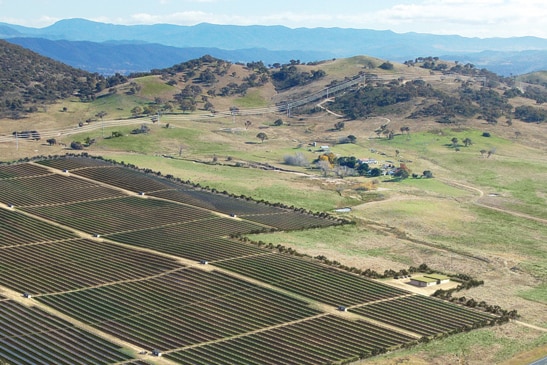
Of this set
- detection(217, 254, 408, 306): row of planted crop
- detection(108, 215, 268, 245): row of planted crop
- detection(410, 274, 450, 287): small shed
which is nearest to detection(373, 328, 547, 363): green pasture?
detection(217, 254, 408, 306): row of planted crop

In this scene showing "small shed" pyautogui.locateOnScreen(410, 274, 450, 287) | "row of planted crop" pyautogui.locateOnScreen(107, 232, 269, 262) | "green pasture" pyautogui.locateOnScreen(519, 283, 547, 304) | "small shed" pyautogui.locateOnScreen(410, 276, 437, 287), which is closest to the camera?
"green pasture" pyautogui.locateOnScreen(519, 283, 547, 304)

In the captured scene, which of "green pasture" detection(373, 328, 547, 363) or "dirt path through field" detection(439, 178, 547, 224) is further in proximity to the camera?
"dirt path through field" detection(439, 178, 547, 224)

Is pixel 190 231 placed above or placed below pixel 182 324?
above

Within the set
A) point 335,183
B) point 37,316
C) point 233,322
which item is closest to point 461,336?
point 233,322

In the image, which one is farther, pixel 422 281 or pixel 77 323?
pixel 422 281

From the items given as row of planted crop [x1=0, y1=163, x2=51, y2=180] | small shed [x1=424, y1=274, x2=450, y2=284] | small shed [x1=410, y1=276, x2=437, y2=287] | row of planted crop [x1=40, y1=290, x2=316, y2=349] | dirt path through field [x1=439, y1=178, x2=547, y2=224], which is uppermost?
row of planted crop [x1=0, y1=163, x2=51, y2=180]

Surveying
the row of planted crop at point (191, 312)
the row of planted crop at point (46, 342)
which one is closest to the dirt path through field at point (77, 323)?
the row of planted crop at point (46, 342)

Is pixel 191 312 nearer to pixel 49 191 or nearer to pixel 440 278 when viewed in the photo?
pixel 440 278

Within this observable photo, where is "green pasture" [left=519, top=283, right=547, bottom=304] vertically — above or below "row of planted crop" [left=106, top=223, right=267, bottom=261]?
below

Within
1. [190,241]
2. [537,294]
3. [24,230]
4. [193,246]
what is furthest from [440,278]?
[24,230]

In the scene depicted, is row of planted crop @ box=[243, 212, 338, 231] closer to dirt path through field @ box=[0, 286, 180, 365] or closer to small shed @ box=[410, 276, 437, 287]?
small shed @ box=[410, 276, 437, 287]

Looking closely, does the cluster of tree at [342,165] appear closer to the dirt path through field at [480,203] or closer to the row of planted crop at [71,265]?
the dirt path through field at [480,203]
